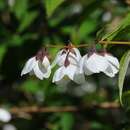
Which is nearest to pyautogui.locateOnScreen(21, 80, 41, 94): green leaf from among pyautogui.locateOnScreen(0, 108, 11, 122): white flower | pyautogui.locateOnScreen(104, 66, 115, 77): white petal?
pyautogui.locateOnScreen(0, 108, 11, 122): white flower

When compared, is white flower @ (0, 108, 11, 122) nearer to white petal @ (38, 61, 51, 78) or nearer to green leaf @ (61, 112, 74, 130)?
green leaf @ (61, 112, 74, 130)

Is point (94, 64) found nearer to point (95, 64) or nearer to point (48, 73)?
point (95, 64)

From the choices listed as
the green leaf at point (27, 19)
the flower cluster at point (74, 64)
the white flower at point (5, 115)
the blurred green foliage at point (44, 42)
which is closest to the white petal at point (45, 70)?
the flower cluster at point (74, 64)

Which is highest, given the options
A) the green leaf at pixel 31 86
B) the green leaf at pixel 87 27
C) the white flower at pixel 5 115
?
the green leaf at pixel 87 27

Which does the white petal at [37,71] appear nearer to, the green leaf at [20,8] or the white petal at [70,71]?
the white petal at [70,71]

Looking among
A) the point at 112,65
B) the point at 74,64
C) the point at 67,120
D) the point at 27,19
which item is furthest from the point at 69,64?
the point at 27,19

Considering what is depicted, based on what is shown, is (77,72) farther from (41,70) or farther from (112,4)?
(112,4)
